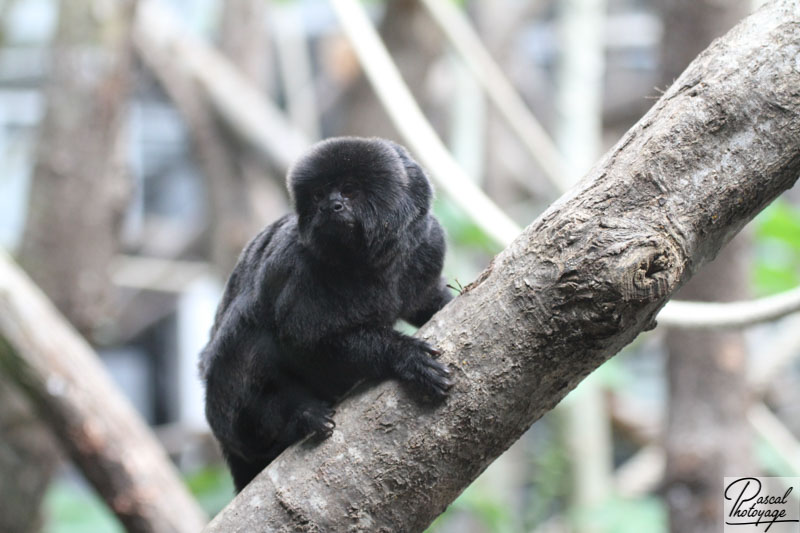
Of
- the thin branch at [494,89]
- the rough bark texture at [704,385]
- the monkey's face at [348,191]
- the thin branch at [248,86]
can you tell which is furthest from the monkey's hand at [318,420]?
the thin branch at [494,89]

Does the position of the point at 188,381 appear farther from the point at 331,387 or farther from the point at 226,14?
the point at 331,387

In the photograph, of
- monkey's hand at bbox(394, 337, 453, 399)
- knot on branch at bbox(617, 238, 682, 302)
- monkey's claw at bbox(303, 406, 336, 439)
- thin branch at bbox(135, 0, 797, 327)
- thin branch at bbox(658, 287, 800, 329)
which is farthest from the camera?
thin branch at bbox(135, 0, 797, 327)

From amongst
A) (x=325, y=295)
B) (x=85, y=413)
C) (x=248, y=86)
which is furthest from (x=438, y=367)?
(x=248, y=86)

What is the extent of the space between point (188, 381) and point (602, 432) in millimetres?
5243

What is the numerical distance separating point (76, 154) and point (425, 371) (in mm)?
3177

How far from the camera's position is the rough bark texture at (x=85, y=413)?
3309 mm

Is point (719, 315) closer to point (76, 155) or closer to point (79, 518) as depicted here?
point (76, 155)

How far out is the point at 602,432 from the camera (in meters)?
4.90

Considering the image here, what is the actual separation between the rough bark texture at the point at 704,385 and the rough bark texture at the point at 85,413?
6.57 feet

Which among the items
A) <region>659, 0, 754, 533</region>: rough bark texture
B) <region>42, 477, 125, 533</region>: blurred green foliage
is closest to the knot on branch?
<region>659, 0, 754, 533</region>: rough bark texture

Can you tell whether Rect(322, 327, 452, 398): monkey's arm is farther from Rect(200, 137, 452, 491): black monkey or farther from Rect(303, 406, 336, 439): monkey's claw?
Rect(303, 406, 336, 439): monkey's claw

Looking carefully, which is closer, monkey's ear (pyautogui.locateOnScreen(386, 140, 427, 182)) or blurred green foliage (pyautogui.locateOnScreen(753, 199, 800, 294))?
monkey's ear (pyautogui.locateOnScreen(386, 140, 427, 182))

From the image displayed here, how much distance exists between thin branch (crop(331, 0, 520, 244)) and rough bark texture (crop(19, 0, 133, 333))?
5.12 ft

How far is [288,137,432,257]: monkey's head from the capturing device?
204 centimetres
